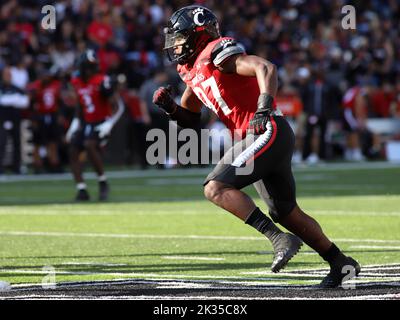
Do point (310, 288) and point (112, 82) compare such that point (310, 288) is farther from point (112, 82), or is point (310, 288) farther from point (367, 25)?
point (367, 25)

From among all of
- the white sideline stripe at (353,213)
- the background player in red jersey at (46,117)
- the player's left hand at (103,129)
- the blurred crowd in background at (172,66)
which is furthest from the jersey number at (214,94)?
the background player in red jersey at (46,117)

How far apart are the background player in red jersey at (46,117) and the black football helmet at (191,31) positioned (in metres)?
15.4

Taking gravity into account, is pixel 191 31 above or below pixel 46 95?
above

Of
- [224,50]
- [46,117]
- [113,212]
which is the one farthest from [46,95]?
[224,50]

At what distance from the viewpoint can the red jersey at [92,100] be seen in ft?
55.4

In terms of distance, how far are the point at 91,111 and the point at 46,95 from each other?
673 centimetres

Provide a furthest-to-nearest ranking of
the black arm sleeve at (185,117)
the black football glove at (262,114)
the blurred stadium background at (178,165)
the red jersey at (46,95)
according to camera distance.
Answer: the red jersey at (46,95) < the blurred stadium background at (178,165) < the black arm sleeve at (185,117) < the black football glove at (262,114)

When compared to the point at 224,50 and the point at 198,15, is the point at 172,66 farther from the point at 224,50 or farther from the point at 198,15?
the point at 224,50

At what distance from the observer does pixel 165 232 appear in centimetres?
1183

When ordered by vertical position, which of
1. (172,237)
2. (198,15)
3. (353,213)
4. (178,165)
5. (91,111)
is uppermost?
(198,15)

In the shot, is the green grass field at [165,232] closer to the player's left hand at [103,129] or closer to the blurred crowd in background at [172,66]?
the player's left hand at [103,129]

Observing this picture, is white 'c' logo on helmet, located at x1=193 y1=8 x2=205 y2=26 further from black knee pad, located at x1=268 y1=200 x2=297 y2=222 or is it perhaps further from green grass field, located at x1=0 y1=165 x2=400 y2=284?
green grass field, located at x1=0 y1=165 x2=400 y2=284

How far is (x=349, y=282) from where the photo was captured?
25.2 feet

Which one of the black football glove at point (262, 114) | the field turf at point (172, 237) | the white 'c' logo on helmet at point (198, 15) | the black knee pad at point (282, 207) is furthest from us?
the field turf at point (172, 237)
